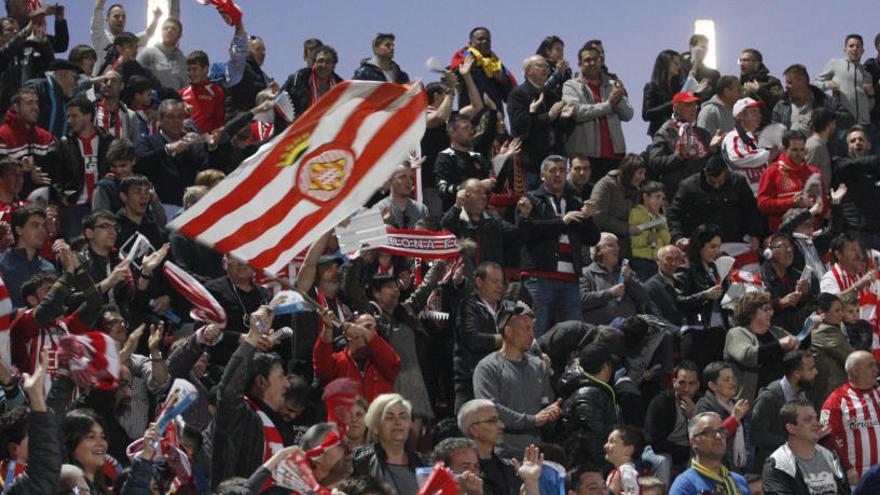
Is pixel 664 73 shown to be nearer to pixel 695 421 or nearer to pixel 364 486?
pixel 695 421

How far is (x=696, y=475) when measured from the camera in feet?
39.7

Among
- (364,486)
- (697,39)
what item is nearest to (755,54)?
(697,39)

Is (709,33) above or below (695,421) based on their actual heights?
above

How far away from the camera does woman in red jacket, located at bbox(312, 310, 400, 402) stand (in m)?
12.7

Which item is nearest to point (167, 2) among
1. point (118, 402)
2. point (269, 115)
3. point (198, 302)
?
point (269, 115)

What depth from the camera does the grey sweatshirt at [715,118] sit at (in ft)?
62.7

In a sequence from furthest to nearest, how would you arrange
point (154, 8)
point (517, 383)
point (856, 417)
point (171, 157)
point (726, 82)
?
point (154, 8)
point (726, 82)
point (171, 157)
point (856, 417)
point (517, 383)

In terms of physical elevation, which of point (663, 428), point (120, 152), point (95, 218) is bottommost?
point (663, 428)

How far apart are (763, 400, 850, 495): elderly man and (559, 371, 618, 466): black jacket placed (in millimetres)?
1263

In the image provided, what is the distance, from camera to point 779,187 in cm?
1786

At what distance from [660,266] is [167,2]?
26.6 ft

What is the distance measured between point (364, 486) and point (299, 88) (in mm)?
10360

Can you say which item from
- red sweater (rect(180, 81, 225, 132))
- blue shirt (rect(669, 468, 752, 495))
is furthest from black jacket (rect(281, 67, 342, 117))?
blue shirt (rect(669, 468, 752, 495))

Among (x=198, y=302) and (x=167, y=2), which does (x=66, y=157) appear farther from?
(x=167, y=2)
